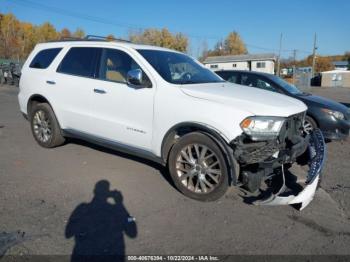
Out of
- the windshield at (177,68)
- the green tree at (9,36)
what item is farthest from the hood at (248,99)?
the green tree at (9,36)

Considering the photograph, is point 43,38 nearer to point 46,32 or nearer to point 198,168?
point 46,32

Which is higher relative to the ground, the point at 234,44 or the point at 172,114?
the point at 234,44

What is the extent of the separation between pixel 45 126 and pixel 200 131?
11.4 feet

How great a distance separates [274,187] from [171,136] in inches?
66.6

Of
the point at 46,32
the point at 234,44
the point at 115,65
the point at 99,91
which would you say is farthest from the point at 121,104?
the point at 234,44

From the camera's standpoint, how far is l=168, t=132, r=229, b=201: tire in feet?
13.6

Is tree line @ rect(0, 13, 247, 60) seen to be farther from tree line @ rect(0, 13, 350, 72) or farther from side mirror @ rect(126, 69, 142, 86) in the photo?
side mirror @ rect(126, 69, 142, 86)

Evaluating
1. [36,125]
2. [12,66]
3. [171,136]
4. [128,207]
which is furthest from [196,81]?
[12,66]

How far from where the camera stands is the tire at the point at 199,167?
164 inches

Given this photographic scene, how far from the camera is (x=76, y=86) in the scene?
18.3 ft

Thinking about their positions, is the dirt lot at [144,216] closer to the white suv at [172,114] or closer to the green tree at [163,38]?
the white suv at [172,114]

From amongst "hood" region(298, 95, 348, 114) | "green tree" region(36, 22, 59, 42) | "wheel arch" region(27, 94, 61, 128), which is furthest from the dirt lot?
"green tree" region(36, 22, 59, 42)

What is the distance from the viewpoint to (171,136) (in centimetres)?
454

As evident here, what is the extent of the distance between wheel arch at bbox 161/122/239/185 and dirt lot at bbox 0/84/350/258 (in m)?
0.51
